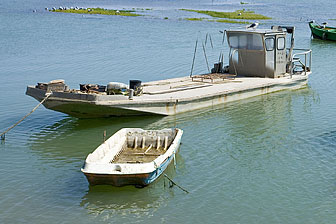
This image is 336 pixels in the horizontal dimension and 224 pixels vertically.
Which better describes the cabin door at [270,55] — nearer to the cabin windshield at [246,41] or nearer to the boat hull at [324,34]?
the cabin windshield at [246,41]

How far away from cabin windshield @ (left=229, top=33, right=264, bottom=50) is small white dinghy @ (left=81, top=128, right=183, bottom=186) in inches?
384

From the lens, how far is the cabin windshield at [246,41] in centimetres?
2439

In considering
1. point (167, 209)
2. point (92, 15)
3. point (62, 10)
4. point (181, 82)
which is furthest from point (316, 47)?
point (62, 10)

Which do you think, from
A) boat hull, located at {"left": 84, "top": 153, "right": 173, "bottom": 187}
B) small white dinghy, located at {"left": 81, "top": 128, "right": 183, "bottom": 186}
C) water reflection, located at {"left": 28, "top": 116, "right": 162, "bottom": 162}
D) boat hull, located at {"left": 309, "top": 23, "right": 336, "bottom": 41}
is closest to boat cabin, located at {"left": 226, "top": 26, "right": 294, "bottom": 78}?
water reflection, located at {"left": 28, "top": 116, "right": 162, "bottom": 162}

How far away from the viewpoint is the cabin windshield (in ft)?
80.0

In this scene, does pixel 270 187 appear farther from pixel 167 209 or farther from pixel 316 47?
pixel 316 47

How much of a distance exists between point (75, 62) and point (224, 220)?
2263 centimetres

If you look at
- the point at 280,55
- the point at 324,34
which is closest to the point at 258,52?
the point at 280,55

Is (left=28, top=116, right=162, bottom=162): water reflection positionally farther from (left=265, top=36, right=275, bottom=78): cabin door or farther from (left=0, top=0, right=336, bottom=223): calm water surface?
(left=265, top=36, right=275, bottom=78): cabin door

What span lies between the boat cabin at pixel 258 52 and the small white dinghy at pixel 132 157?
32.1 feet

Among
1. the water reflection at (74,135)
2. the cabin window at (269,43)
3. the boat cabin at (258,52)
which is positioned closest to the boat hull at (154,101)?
the water reflection at (74,135)

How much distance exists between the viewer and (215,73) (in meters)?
26.1

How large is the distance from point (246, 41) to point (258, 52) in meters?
0.81

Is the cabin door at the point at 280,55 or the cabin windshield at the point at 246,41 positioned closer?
the cabin windshield at the point at 246,41
